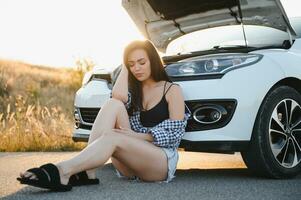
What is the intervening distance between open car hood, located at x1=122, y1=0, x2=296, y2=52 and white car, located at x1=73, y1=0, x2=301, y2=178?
0.01 m

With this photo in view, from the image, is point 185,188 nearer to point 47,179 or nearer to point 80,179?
point 80,179

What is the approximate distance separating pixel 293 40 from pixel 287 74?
22.9 inches

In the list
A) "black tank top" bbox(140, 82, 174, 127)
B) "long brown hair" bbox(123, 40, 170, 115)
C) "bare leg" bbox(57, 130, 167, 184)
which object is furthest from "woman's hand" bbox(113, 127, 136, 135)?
"long brown hair" bbox(123, 40, 170, 115)

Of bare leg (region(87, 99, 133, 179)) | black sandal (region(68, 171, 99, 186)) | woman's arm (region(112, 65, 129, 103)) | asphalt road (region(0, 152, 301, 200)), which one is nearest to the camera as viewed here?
asphalt road (region(0, 152, 301, 200))

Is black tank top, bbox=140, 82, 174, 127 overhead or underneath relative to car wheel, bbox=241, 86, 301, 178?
overhead

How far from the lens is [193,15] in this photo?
262 inches

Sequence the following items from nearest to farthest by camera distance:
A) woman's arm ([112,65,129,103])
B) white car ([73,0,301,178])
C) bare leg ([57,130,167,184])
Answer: bare leg ([57,130,167,184]), white car ([73,0,301,178]), woman's arm ([112,65,129,103])

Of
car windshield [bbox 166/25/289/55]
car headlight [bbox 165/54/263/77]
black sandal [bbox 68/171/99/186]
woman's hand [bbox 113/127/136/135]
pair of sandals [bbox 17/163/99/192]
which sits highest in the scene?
car windshield [bbox 166/25/289/55]

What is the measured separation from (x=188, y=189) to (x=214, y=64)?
3.67 ft

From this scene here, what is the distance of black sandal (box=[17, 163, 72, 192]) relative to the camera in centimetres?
451

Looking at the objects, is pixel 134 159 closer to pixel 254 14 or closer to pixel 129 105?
pixel 129 105

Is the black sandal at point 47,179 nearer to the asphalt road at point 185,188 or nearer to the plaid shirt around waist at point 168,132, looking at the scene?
the asphalt road at point 185,188

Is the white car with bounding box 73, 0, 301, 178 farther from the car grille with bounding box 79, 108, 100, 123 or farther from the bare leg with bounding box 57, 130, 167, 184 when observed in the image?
the bare leg with bounding box 57, 130, 167, 184

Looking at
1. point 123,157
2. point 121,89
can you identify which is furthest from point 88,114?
point 123,157
